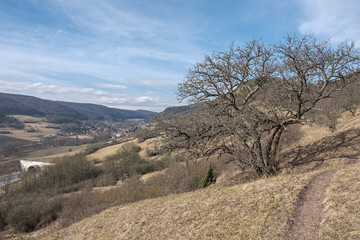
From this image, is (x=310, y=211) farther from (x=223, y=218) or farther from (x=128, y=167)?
(x=128, y=167)

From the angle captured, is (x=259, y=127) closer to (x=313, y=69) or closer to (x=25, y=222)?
(x=313, y=69)

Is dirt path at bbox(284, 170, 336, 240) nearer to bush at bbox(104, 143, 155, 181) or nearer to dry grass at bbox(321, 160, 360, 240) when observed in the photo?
dry grass at bbox(321, 160, 360, 240)

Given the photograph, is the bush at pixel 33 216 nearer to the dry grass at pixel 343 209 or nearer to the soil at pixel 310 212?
the soil at pixel 310 212

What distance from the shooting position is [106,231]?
32.4ft

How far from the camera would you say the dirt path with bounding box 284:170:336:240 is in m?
5.01

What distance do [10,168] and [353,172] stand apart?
90172 mm

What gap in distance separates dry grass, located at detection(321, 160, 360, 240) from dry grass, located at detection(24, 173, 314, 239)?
38.2 inches

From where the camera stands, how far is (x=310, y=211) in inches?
235

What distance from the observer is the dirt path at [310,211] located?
5.01 m

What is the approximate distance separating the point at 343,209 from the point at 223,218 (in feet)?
11.1

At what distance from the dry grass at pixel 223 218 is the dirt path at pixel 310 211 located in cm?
22

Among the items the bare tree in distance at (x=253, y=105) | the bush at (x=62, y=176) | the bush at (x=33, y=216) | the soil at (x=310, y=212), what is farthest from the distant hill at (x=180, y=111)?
the bush at (x=62, y=176)

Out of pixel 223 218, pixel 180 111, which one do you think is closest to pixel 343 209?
pixel 223 218

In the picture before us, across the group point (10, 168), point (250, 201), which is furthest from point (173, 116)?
point (10, 168)
